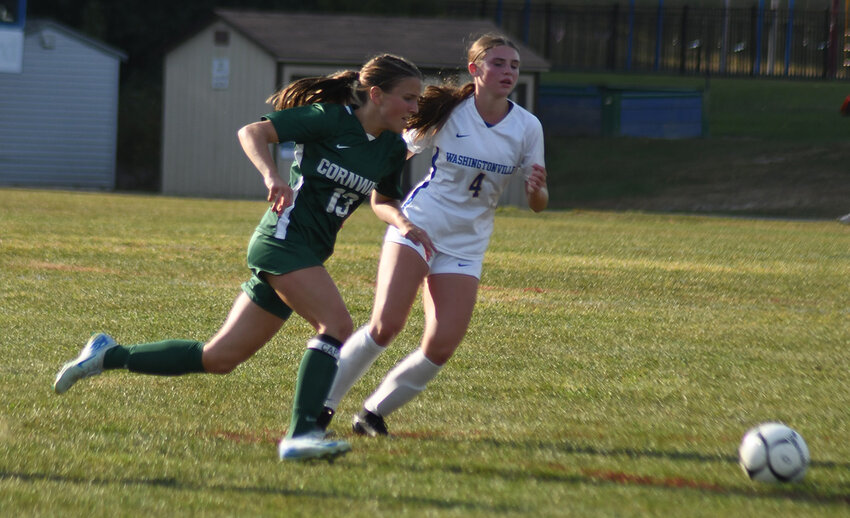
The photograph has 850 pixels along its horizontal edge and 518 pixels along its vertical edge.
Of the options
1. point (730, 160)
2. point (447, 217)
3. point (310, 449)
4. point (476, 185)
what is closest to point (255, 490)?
point (310, 449)

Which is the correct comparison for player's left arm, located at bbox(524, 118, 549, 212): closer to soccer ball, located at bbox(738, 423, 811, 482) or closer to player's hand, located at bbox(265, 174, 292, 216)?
player's hand, located at bbox(265, 174, 292, 216)

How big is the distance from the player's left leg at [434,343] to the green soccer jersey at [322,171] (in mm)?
646

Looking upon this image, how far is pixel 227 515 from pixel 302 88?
221cm

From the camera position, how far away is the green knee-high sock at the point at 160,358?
5496 mm

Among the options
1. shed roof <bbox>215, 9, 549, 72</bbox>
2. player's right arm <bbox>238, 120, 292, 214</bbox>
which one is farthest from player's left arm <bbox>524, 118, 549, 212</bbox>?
shed roof <bbox>215, 9, 549, 72</bbox>

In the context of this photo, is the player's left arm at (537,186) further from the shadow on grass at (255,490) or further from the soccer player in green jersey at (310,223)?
the shadow on grass at (255,490)

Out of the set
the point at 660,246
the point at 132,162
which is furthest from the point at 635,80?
the point at 660,246

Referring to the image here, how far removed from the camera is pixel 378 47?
3250 centimetres

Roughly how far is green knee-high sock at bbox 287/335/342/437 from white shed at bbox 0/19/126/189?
31520 millimetres

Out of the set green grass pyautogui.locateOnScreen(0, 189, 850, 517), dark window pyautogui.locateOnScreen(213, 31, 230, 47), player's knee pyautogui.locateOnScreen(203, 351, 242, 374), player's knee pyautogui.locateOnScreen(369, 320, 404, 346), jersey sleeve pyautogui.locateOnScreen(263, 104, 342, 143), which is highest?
dark window pyautogui.locateOnScreen(213, 31, 230, 47)

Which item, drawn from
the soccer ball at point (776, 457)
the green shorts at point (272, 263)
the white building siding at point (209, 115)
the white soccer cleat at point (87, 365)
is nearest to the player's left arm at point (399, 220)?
the green shorts at point (272, 263)

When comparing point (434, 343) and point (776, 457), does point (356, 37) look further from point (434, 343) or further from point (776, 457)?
point (776, 457)

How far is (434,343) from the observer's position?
563cm

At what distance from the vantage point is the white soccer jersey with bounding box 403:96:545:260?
18.7 feet
